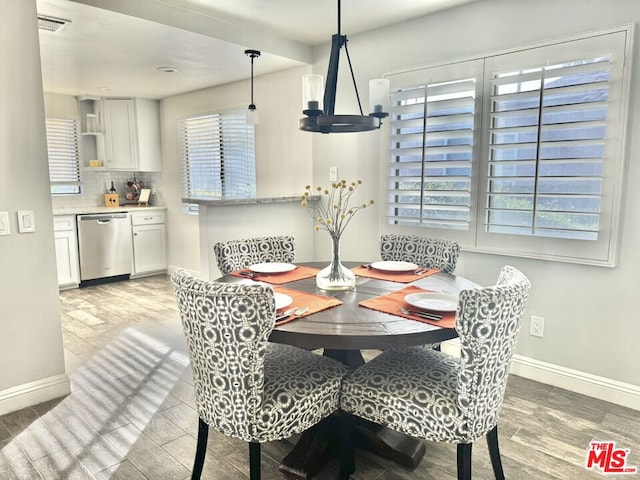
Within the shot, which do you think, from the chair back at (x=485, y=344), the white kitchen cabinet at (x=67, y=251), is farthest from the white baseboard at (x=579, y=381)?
the white kitchen cabinet at (x=67, y=251)

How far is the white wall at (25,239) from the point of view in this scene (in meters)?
2.41

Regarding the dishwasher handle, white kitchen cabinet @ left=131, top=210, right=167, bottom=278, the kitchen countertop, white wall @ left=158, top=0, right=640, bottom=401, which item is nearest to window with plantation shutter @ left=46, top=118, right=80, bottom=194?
the kitchen countertop

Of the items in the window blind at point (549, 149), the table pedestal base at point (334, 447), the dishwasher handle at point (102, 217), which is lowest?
the table pedestal base at point (334, 447)

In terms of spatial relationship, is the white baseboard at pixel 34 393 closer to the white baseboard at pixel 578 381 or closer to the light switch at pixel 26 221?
the light switch at pixel 26 221

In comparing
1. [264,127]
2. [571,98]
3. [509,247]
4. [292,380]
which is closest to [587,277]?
[509,247]

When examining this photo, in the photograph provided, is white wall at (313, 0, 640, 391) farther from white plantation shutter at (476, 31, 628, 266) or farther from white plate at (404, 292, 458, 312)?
white plate at (404, 292, 458, 312)

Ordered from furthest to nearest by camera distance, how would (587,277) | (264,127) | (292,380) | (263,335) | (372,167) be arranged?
(264,127) → (372,167) → (587,277) → (292,380) → (263,335)

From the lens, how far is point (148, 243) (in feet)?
19.4

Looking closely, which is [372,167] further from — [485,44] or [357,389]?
[357,389]

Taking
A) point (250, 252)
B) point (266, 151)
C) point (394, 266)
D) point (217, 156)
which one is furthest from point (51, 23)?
point (394, 266)

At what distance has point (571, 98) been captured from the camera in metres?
2.63

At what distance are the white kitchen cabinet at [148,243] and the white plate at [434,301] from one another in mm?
4679

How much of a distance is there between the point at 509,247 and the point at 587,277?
0.48 m

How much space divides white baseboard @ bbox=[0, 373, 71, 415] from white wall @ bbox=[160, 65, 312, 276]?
3.89 feet
